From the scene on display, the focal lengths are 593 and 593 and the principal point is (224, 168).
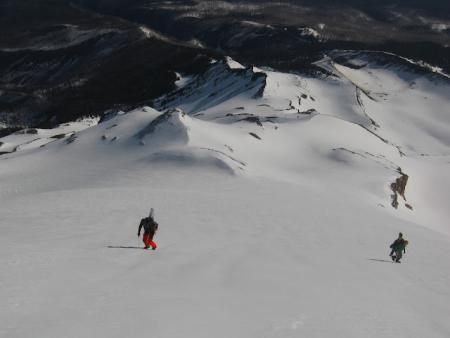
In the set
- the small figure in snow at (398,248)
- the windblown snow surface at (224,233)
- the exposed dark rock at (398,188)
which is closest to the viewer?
the windblown snow surface at (224,233)

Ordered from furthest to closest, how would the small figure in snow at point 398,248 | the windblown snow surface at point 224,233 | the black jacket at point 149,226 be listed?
the small figure in snow at point 398,248
the black jacket at point 149,226
the windblown snow surface at point 224,233

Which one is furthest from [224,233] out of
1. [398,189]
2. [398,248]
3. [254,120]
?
[254,120]

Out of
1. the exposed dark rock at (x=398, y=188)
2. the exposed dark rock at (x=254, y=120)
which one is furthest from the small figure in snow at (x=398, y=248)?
the exposed dark rock at (x=254, y=120)

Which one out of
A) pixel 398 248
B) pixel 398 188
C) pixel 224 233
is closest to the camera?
pixel 398 248

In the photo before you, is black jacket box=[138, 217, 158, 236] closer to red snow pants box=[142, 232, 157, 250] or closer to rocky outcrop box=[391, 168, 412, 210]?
red snow pants box=[142, 232, 157, 250]

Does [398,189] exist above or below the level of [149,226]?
below

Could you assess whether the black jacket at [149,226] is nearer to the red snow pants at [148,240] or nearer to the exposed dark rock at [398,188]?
the red snow pants at [148,240]

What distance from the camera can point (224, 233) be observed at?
23.9 m

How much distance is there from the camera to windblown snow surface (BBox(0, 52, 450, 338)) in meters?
12.8

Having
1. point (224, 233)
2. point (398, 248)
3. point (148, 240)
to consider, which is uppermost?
point (148, 240)

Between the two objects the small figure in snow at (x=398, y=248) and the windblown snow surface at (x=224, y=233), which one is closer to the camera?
the windblown snow surface at (x=224, y=233)

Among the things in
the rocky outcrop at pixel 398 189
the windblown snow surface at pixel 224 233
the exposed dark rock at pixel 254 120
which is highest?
the windblown snow surface at pixel 224 233

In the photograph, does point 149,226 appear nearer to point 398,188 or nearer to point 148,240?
point 148,240

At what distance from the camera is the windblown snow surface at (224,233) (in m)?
12.8
